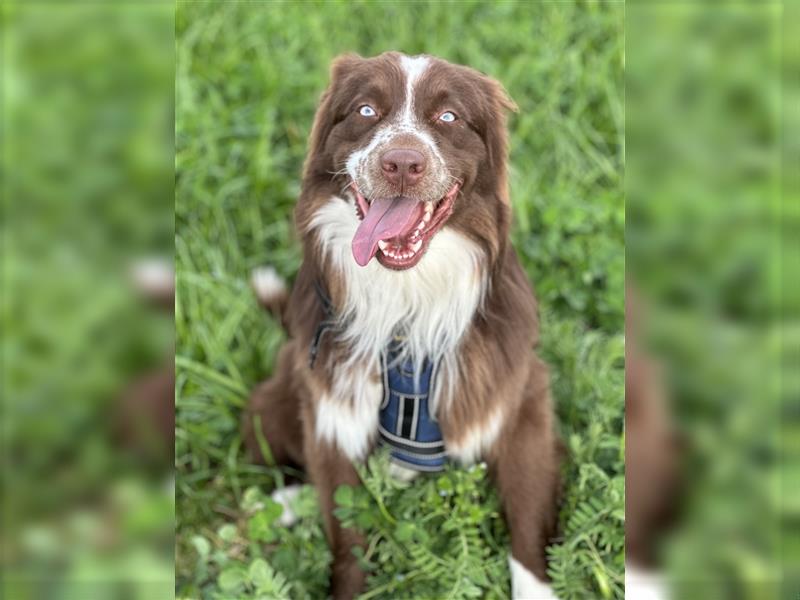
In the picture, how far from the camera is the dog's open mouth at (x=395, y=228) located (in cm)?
196

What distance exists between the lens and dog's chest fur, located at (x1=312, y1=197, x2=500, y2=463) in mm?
2137

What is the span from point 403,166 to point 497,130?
42 cm

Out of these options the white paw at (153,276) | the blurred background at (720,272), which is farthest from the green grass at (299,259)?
the white paw at (153,276)

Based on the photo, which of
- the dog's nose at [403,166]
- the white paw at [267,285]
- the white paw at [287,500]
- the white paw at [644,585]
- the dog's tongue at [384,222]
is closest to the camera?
the white paw at [644,585]

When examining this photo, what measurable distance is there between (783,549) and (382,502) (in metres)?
1.16

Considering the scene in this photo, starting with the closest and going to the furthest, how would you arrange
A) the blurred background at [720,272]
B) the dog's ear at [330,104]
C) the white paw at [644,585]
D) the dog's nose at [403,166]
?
1. the blurred background at [720,272]
2. the white paw at [644,585]
3. the dog's nose at [403,166]
4. the dog's ear at [330,104]

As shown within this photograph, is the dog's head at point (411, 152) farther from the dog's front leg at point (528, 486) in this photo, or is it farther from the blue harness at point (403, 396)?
the dog's front leg at point (528, 486)

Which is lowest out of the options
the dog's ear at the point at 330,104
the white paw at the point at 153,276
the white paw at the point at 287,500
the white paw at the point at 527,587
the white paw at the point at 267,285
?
the white paw at the point at 527,587

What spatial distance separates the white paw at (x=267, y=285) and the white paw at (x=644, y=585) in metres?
1.42

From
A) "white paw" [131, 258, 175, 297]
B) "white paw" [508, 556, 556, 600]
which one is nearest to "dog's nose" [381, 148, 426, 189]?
"white paw" [131, 258, 175, 297]

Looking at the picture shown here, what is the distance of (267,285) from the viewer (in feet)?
8.47

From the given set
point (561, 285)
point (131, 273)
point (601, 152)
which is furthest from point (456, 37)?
point (131, 273)

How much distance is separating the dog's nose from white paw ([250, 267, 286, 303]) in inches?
33.6

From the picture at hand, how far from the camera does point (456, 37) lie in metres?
2.45
